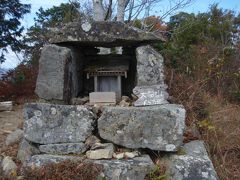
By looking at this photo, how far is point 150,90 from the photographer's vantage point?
11.7ft

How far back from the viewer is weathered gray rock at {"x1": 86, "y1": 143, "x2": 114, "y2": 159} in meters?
3.10

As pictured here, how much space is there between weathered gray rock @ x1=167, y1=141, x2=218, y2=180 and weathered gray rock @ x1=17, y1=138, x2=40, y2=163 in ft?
4.65

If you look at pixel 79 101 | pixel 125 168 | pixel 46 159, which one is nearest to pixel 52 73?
pixel 79 101

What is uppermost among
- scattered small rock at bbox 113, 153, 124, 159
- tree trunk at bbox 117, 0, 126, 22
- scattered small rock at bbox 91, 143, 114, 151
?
tree trunk at bbox 117, 0, 126, 22

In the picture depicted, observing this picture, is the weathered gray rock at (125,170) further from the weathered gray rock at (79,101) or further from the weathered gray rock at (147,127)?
the weathered gray rock at (79,101)

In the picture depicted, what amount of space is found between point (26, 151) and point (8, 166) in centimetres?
23

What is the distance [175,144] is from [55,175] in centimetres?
120

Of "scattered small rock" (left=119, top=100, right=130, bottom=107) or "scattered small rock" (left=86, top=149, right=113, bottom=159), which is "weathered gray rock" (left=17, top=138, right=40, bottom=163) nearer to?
"scattered small rock" (left=86, top=149, right=113, bottom=159)

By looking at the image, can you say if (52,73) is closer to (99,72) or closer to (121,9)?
(99,72)

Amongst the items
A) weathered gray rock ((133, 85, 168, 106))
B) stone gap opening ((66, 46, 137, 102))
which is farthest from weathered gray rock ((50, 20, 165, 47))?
weathered gray rock ((133, 85, 168, 106))

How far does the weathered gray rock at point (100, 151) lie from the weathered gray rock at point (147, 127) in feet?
0.35

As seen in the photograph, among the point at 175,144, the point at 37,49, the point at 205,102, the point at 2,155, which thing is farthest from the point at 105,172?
the point at 37,49

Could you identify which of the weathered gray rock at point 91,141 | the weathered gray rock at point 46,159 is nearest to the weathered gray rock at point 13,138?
the weathered gray rock at point 46,159

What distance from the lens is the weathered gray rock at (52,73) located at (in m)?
3.52
